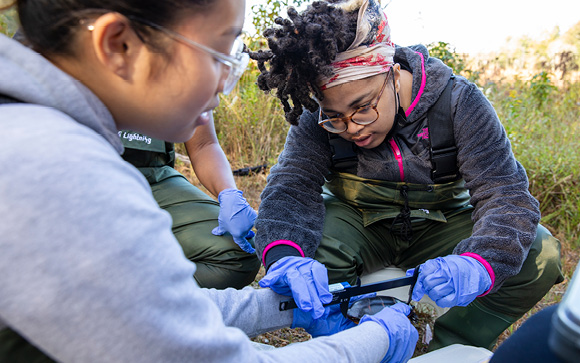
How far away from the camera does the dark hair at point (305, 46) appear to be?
5.54 ft

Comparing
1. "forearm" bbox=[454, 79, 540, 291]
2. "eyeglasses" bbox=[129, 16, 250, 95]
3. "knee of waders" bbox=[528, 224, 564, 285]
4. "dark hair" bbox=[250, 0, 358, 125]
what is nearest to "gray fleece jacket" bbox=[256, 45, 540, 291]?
"forearm" bbox=[454, 79, 540, 291]

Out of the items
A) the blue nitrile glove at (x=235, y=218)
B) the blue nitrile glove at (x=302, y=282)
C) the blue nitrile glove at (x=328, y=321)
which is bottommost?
the blue nitrile glove at (x=328, y=321)

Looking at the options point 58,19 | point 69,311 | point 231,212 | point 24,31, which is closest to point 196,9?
point 58,19

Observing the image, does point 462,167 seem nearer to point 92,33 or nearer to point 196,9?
point 196,9

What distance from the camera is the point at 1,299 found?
65 cm

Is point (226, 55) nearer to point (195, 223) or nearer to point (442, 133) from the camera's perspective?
point (442, 133)

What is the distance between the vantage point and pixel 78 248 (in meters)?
0.65

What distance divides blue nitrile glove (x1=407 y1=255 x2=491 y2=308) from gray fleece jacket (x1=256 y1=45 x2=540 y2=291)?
0.27 feet

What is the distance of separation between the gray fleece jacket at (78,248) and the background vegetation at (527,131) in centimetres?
151

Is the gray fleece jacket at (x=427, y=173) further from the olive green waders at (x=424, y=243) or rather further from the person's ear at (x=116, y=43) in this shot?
the person's ear at (x=116, y=43)

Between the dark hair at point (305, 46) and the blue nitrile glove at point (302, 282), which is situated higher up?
the dark hair at point (305, 46)

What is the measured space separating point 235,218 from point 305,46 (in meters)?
0.90

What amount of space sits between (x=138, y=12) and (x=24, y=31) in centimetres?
27

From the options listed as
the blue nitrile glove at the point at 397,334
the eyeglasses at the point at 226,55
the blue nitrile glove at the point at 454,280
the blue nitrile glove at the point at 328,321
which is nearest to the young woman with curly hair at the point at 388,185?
the blue nitrile glove at the point at 454,280
